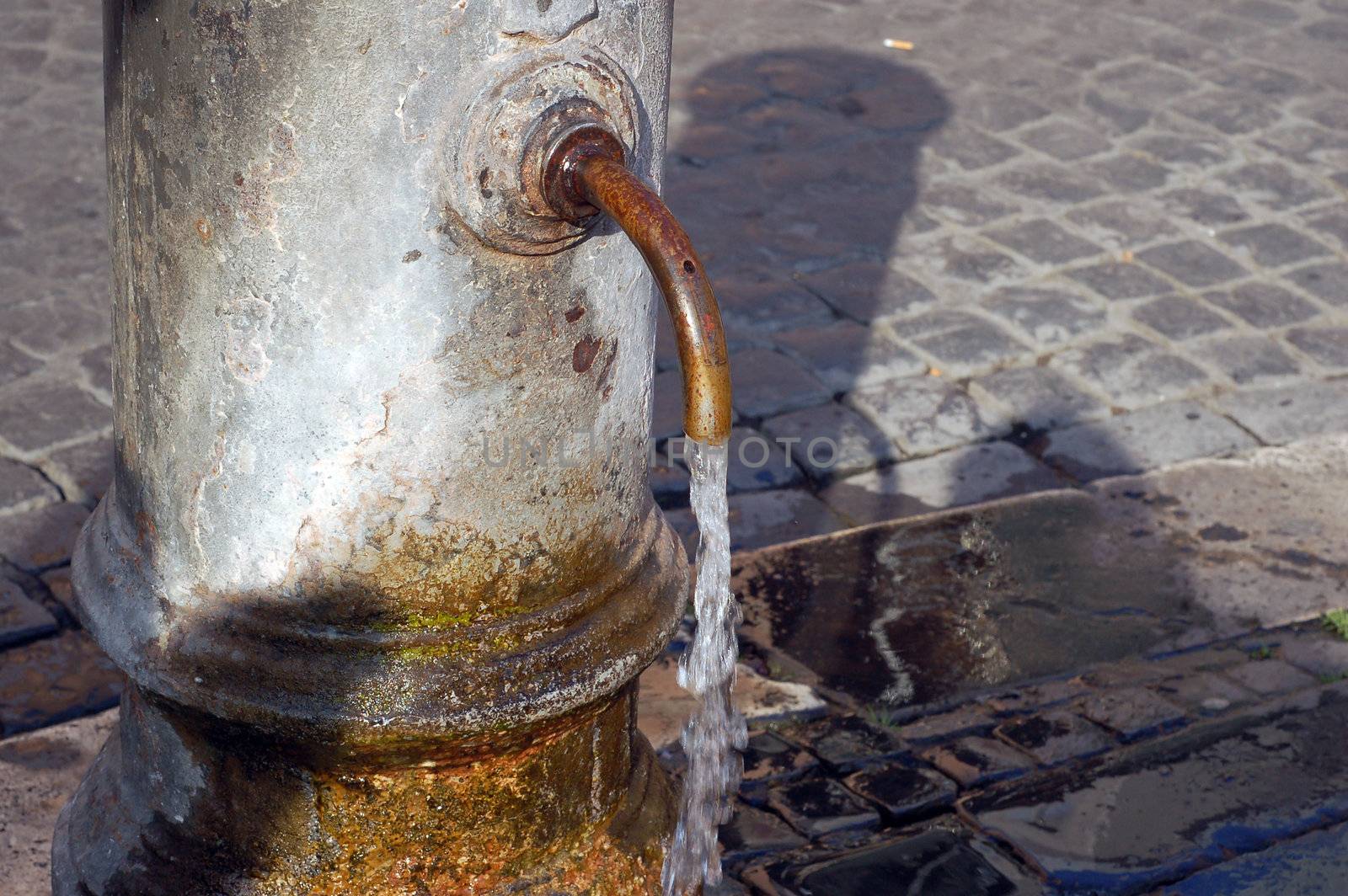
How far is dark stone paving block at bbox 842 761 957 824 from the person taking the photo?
255 cm

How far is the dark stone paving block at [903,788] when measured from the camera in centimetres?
255

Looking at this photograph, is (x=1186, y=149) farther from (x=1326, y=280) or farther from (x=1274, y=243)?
(x=1326, y=280)

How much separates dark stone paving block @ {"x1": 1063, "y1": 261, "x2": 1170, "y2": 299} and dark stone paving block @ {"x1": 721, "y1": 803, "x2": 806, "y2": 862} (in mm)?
2570

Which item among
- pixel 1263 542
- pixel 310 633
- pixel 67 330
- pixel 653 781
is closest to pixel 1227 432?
pixel 1263 542

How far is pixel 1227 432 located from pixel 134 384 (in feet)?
9.59

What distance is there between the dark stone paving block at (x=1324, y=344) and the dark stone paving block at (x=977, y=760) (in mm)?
2085

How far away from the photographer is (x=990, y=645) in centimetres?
306

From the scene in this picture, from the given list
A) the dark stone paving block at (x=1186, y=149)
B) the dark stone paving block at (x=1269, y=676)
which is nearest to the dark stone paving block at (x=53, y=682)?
the dark stone paving block at (x=1269, y=676)

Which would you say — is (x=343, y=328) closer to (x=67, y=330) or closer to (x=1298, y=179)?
(x=67, y=330)

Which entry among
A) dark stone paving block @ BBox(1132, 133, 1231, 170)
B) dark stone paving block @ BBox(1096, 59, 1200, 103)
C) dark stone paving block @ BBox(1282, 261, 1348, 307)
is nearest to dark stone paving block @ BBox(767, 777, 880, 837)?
dark stone paving block @ BBox(1282, 261, 1348, 307)

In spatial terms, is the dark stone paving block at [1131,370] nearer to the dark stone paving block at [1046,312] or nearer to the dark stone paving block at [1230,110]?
the dark stone paving block at [1046,312]

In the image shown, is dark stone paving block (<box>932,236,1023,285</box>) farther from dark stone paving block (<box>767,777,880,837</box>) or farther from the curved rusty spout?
the curved rusty spout

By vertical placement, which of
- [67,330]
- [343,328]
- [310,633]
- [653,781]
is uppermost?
[343,328]

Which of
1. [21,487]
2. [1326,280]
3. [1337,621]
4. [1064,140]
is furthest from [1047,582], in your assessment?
[1064,140]
